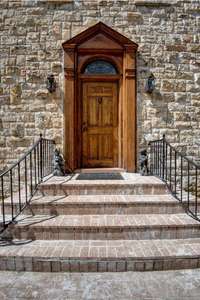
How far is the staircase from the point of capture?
2.81 meters

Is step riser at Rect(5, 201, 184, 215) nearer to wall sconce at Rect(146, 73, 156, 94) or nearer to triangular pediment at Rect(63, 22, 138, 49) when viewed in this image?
wall sconce at Rect(146, 73, 156, 94)

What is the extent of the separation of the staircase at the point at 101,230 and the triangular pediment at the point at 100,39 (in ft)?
9.53

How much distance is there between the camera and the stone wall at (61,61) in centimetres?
532

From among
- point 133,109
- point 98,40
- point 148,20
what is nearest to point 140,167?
point 133,109

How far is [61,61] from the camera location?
535cm

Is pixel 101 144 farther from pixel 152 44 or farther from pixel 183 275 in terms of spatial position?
pixel 183 275

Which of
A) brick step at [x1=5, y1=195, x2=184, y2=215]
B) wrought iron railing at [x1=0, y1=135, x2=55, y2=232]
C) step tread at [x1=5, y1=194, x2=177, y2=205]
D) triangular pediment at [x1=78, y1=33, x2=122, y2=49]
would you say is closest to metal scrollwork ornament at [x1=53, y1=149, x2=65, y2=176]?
wrought iron railing at [x1=0, y1=135, x2=55, y2=232]

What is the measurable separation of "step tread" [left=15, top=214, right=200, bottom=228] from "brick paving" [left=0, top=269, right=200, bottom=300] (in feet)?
2.14

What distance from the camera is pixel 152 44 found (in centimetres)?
541

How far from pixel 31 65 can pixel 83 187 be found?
294 cm

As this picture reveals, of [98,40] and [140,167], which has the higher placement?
[98,40]

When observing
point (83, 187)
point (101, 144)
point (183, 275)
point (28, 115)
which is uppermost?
point (28, 115)

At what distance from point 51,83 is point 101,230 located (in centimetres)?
333

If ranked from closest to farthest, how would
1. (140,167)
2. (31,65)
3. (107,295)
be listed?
(107,295), (140,167), (31,65)
